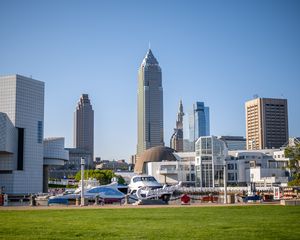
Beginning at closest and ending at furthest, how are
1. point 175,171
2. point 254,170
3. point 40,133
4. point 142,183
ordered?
point 142,183
point 40,133
point 254,170
point 175,171

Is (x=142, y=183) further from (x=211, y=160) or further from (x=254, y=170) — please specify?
(x=254, y=170)

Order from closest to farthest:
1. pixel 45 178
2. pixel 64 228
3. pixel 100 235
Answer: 1. pixel 100 235
2. pixel 64 228
3. pixel 45 178

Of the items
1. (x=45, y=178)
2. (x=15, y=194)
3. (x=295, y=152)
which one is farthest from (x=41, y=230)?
(x=45, y=178)

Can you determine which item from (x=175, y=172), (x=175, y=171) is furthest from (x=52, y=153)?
(x=175, y=171)

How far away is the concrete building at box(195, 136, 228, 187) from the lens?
145500 mm

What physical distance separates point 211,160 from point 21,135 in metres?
56.4

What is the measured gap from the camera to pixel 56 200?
69.7m

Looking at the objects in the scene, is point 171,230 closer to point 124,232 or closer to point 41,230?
point 124,232

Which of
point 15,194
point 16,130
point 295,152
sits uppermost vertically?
point 16,130

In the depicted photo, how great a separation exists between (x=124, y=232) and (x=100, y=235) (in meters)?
1.32

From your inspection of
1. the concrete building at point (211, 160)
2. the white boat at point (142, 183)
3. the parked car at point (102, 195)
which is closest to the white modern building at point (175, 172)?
the concrete building at point (211, 160)

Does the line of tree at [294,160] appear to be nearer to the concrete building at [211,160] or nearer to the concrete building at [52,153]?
the concrete building at [211,160]

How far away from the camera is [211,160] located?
14675 centimetres

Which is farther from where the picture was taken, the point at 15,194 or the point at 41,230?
the point at 15,194
